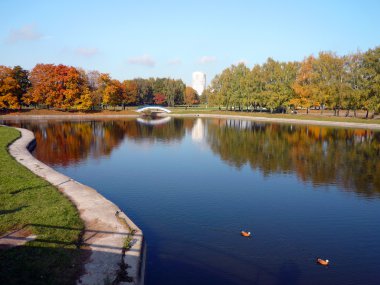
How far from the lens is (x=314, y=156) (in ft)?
98.0

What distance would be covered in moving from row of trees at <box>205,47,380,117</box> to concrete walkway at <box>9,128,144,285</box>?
60131 millimetres

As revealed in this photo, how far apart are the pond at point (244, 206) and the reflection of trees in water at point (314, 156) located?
9cm

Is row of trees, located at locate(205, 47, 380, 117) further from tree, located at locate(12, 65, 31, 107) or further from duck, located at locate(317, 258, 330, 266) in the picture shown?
duck, located at locate(317, 258, 330, 266)

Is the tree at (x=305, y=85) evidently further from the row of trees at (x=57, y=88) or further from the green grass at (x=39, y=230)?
the green grass at (x=39, y=230)

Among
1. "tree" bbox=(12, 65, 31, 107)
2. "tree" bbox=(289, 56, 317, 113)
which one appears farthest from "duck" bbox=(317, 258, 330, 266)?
"tree" bbox=(12, 65, 31, 107)

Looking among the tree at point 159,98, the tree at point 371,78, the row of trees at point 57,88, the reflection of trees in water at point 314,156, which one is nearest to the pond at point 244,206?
the reflection of trees in water at point 314,156

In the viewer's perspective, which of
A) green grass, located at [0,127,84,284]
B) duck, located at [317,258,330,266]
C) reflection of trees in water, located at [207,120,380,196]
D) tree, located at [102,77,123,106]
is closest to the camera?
green grass, located at [0,127,84,284]

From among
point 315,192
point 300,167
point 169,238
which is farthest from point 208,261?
point 300,167

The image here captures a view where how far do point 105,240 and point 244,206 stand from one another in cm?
810

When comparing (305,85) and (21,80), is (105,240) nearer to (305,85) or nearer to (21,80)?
(305,85)

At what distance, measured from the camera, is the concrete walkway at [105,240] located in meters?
8.61

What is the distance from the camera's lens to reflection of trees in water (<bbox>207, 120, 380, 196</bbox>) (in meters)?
22.3

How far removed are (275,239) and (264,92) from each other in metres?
71.3

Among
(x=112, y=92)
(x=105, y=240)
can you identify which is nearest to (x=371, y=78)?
(x=112, y=92)
